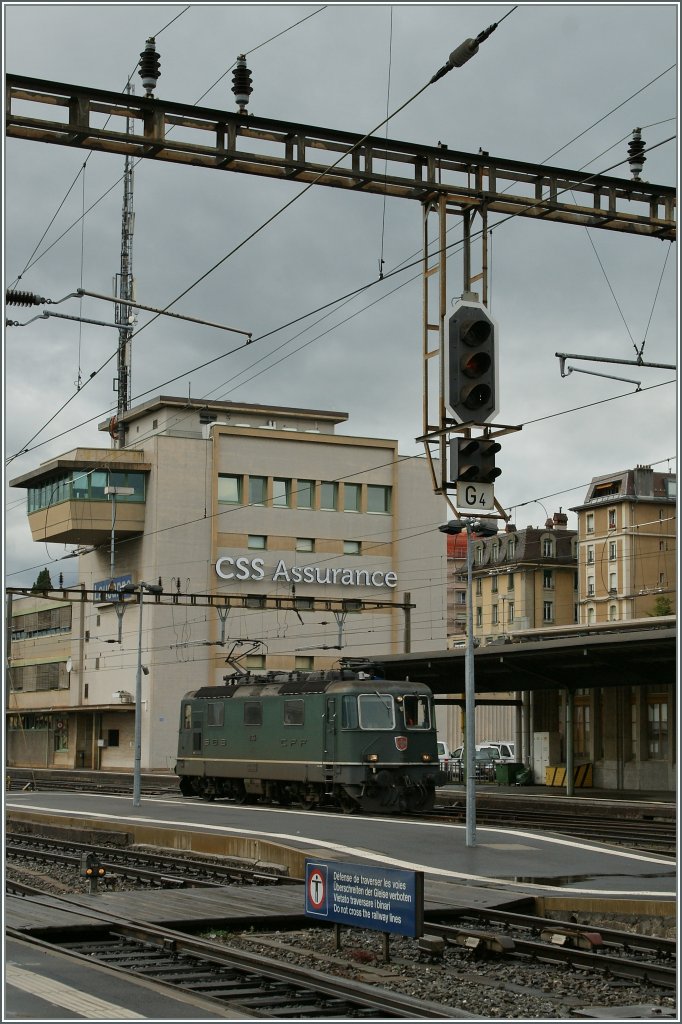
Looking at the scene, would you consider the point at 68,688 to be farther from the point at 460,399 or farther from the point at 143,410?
the point at 460,399

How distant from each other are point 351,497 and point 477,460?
56.0 m

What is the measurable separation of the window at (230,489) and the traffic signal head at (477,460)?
5367 centimetres

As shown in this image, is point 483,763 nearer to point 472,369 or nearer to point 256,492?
point 256,492

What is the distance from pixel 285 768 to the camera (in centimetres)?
3278

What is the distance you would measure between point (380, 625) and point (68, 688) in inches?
700

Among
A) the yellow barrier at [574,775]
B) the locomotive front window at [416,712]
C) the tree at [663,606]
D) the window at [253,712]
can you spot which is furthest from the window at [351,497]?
the locomotive front window at [416,712]

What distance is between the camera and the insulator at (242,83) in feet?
42.3

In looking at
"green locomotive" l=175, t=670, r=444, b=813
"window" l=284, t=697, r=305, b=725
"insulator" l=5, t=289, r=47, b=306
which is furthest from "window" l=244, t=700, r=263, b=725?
"insulator" l=5, t=289, r=47, b=306

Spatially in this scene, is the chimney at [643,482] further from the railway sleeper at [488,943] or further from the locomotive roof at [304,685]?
the railway sleeper at [488,943]

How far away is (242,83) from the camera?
1295 centimetres

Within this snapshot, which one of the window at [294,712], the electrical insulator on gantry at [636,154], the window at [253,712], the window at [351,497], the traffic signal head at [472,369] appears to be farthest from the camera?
the window at [351,497]

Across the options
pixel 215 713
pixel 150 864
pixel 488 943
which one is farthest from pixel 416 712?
pixel 488 943

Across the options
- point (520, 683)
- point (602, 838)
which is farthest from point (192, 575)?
point (602, 838)

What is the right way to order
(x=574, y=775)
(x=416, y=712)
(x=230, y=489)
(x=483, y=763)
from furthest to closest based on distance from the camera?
(x=230, y=489) → (x=483, y=763) → (x=574, y=775) → (x=416, y=712)
